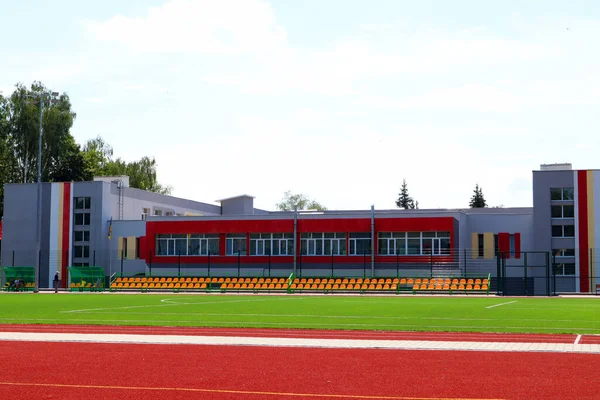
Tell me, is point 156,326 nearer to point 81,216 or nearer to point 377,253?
point 377,253

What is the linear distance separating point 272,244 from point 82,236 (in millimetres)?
17021

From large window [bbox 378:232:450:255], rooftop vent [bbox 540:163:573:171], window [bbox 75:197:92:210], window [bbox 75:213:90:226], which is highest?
rooftop vent [bbox 540:163:573:171]

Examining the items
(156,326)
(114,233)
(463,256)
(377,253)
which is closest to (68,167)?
(114,233)

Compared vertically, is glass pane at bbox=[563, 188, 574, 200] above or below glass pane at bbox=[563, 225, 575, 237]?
above

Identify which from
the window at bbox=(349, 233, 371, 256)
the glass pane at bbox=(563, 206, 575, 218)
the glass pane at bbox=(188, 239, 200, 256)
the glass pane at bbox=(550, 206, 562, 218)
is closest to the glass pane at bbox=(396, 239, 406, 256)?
the window at bbox=(349, 233, 371, 256)

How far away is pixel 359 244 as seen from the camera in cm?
6569

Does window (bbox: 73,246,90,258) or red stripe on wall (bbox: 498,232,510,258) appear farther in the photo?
window (bbox: 73,246,90,258)

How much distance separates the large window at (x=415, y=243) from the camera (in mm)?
63656

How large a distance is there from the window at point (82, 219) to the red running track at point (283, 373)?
56.0m

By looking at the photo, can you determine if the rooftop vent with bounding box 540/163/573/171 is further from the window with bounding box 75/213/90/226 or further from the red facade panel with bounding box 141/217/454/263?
the window with bounding box 75/213/90/226

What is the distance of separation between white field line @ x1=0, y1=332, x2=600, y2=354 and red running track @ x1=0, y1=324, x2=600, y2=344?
37.9 inches

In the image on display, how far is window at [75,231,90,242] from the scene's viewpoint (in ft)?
233

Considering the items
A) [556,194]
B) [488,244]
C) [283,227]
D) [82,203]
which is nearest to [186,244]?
[283,227]

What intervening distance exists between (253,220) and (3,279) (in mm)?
21858
